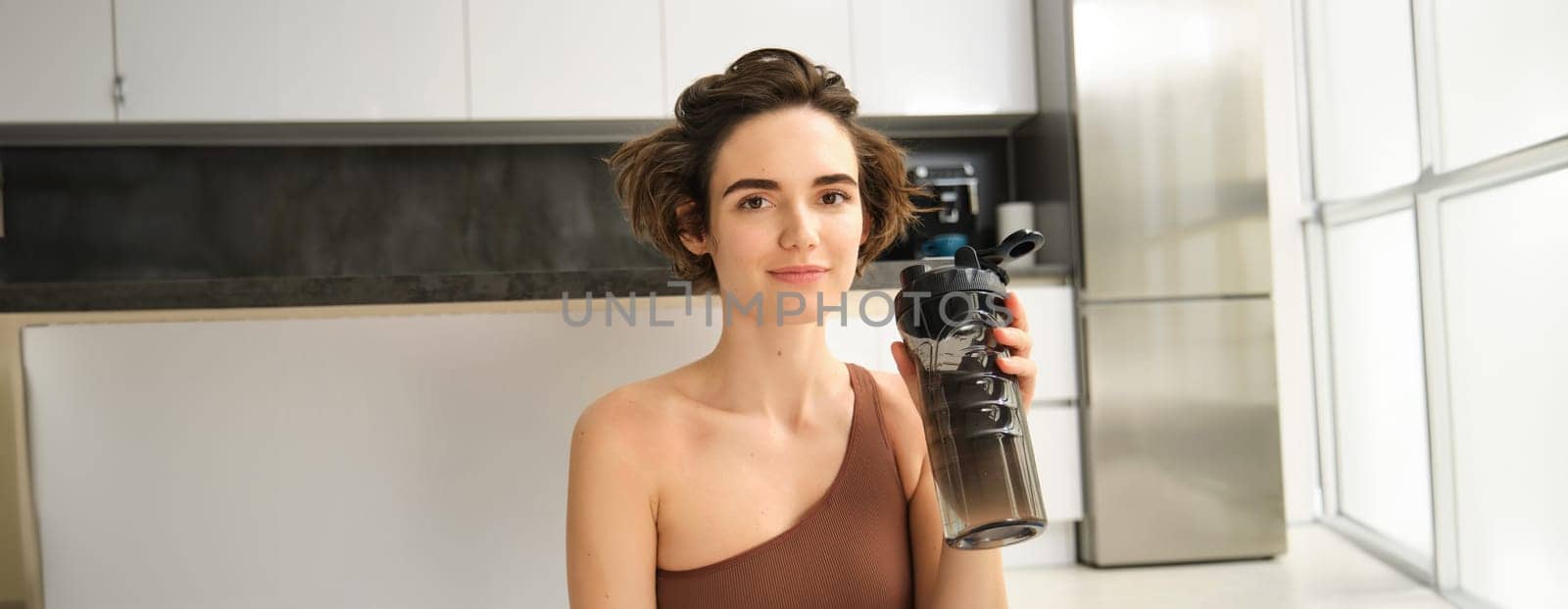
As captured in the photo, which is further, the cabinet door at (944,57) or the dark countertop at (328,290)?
the cabinet door at (944,57)

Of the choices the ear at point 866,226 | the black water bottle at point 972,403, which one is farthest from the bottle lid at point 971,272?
the ear at point 866,226

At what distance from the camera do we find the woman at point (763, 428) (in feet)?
3.53

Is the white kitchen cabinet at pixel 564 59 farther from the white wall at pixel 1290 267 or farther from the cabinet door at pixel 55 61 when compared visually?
the white wall at pixel 1290 267

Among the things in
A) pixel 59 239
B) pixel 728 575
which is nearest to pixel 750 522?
pixel 728 575

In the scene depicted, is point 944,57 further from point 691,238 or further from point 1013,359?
point 1013,359

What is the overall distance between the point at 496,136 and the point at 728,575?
2.19 meters

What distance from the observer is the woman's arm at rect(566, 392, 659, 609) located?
1.05 metres

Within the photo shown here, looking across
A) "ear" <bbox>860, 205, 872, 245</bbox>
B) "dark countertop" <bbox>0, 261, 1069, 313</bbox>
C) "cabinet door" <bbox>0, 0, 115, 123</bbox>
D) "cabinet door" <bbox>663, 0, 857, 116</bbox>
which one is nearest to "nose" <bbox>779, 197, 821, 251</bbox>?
"ear" <bbox>860, 205, 872, 245</bbox>

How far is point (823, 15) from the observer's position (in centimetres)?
272

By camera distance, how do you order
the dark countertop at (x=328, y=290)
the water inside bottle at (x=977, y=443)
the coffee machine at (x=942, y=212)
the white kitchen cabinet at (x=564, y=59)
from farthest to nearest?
the coffee machine at (x=942, y=212)
the white kitchen cabinet at (x=564, y=59)
the dark countertop at (x=328, y=290)
the water inside bottle at (x=977, y=443)

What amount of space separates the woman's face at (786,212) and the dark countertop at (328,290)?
679 mm

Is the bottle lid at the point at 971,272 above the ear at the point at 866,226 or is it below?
below

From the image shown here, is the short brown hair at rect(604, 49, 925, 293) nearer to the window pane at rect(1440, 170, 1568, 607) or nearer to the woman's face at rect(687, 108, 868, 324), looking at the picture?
the woman's face at rect(687, 108, 868, 324)

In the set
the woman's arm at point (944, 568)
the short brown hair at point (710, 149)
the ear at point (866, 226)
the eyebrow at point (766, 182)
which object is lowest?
the woman's arm at point (944, 568)
